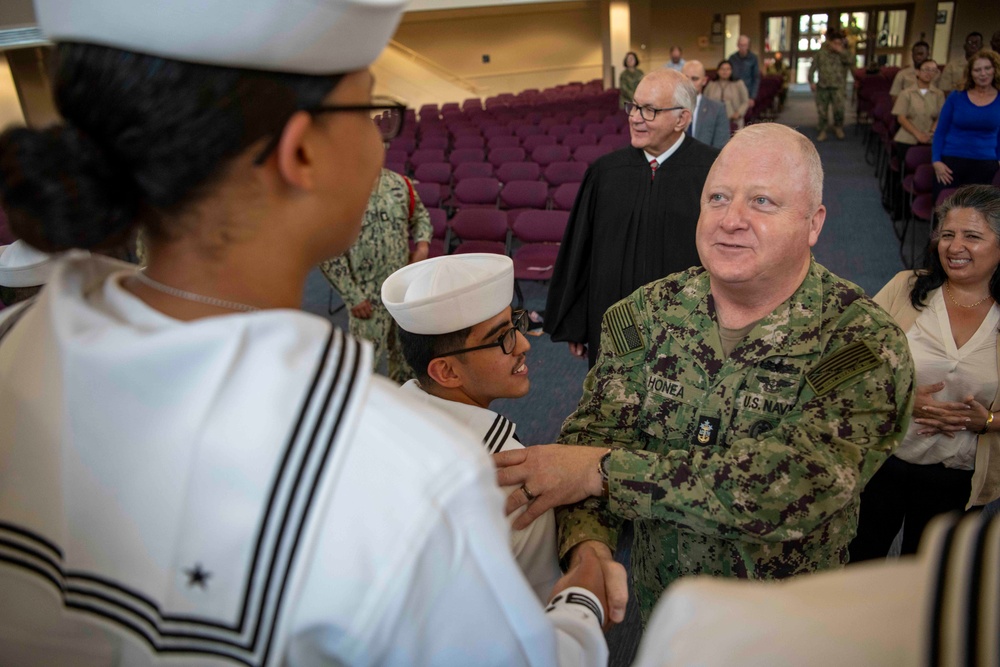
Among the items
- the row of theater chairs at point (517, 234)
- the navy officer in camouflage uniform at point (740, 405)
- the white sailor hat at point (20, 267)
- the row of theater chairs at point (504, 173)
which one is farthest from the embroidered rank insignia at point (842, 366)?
the row of theater chairs at point (504, 173)

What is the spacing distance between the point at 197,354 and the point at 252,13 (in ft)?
1.00

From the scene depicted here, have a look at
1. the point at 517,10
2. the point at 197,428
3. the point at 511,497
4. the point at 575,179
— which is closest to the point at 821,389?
the point at 511,497

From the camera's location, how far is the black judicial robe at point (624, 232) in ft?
10.6

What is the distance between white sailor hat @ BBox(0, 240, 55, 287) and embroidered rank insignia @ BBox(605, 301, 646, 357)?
2.04 m

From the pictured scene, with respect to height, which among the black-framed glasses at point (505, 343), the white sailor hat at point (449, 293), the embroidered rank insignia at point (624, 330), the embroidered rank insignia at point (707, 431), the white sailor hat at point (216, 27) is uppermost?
the white sailor hat at point (216, 27)

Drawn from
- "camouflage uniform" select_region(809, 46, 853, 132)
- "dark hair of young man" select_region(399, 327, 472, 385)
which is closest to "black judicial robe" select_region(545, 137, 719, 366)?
"dark hair of young man" select_region(399, 327, 472, 385)

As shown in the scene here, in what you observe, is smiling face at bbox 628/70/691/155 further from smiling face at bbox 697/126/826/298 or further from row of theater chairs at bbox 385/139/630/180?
row of theater chairs at bbox 385/139/630/180

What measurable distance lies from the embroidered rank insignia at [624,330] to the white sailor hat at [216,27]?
3.51ft

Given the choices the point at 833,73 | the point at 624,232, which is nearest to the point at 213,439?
the point at 624,232

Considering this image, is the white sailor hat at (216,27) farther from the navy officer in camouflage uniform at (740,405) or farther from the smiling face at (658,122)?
the smiling face at (658,122)

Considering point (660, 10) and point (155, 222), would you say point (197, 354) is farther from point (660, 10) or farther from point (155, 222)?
point (660, 10)

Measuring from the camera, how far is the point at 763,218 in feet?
4.64

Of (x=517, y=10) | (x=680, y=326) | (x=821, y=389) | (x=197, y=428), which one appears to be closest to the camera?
(x=197, y=428)

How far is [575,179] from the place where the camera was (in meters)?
7.20
